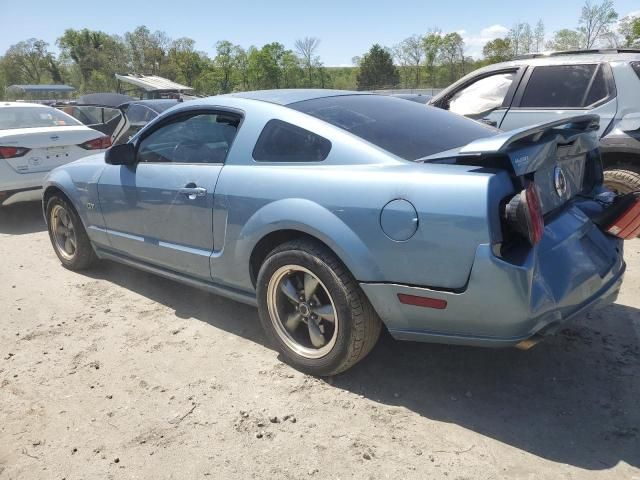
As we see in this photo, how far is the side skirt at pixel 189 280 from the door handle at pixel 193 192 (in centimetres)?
57

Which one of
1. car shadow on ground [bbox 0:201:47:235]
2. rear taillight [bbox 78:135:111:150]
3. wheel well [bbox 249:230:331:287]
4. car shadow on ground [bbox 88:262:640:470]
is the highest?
rear taillight [bbox 78:135:111:150]

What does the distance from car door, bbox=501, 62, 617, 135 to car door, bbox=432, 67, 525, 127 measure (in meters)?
0.10

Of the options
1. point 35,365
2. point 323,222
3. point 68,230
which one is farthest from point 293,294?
point 68,230

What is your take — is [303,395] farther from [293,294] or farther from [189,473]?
[189,473]

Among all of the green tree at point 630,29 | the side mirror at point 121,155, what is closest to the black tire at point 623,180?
the side mirror at point 121,155

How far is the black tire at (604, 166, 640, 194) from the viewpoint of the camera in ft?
15.0

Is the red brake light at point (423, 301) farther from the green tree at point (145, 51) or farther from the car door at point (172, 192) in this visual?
the green tree at point (145, 51)

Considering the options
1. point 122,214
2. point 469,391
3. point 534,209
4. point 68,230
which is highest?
point 534,209

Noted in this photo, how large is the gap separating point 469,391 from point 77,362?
7.67 feet

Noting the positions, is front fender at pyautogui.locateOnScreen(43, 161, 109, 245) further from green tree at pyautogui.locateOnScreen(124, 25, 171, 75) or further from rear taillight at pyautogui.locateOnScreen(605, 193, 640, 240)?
green tree at pyautogui.locateOnScreen(124, 25, 171, 75)

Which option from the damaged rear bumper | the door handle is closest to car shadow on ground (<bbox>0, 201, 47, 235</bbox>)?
the door handle

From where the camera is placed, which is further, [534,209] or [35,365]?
[35,365]

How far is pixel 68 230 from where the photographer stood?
4934 mm

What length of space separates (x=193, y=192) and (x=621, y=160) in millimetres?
3765
